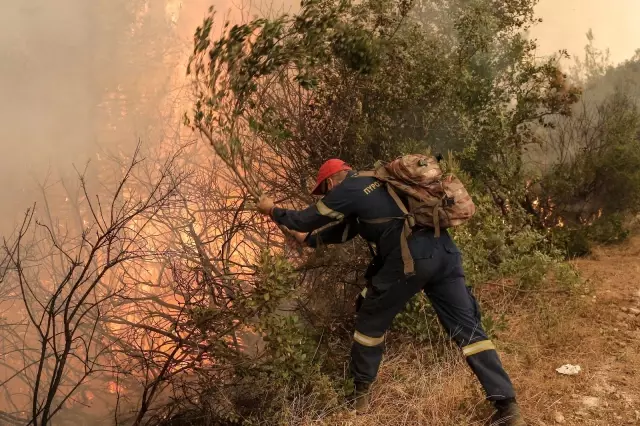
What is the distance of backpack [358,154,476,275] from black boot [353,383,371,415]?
92 centimetres

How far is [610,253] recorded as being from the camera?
314 inches

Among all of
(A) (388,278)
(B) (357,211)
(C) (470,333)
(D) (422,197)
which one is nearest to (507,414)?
(C) (470,333)

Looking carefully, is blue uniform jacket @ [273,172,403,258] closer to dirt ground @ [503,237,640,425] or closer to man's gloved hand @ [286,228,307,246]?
man's gloved hand @ [286,228,307,246]

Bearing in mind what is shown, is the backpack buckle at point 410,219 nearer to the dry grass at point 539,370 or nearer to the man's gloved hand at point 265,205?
the man's gloved hand at point 265,205

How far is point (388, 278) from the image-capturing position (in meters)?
3.24

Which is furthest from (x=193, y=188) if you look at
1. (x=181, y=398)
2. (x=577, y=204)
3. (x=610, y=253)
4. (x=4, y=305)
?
(x=4, y=305)

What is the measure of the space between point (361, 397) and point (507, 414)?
94 centimetres

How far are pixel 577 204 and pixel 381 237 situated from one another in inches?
299

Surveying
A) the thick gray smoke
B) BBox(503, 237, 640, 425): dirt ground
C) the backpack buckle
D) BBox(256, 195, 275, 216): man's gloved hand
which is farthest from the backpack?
the thick gray smoke

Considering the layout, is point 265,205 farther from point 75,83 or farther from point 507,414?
point 75,83

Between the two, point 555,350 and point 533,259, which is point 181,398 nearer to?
point 555,350

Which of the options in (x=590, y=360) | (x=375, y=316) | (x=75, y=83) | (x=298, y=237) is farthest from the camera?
(x=75, y=83)

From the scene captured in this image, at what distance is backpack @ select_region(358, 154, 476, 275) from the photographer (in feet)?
10.3

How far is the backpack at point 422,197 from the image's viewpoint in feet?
10.3
